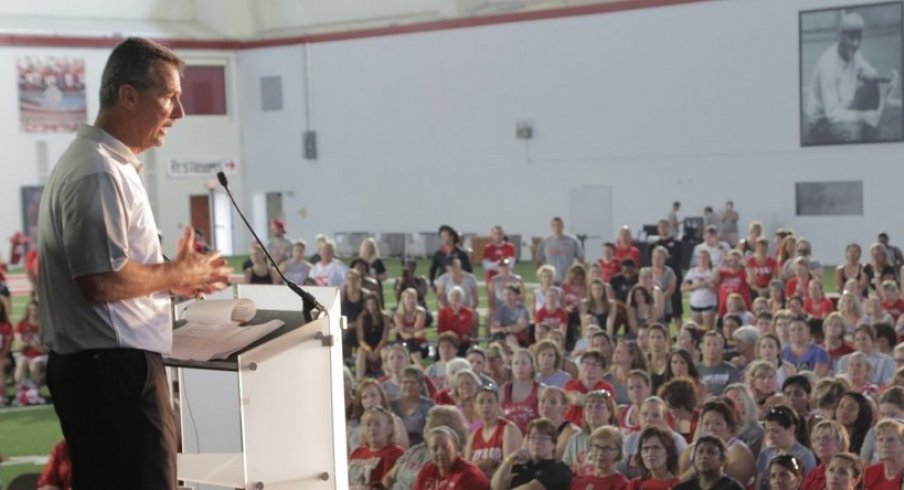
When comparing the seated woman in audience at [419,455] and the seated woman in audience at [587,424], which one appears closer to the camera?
the seated woman in audience at [587,424]

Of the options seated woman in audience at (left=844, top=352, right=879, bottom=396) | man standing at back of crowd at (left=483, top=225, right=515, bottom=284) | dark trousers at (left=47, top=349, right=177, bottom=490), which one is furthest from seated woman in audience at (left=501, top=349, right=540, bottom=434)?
man standing at back of crowd at (left=483, top=225, right=515, bottom=284)

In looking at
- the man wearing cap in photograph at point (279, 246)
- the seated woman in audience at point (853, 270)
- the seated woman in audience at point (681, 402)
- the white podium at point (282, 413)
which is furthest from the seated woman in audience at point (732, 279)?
the white podium at point (282, 413)

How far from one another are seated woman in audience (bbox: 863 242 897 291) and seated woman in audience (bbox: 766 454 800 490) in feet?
26.7

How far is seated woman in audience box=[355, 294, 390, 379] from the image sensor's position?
1383cm

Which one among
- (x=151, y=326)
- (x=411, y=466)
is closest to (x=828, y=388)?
(x=411, y=466)

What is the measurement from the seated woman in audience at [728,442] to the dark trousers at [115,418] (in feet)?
15.1

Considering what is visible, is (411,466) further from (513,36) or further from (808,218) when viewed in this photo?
(513,36)

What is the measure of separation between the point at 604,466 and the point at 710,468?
0.63m

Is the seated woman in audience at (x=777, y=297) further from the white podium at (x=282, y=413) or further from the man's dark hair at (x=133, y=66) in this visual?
the man's dark hair at (x=133, y=66)

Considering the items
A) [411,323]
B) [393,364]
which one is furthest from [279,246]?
[393,364]

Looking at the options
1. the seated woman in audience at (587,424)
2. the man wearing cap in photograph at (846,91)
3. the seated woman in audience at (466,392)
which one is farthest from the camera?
the man wearing cap in photograph at (846,91)

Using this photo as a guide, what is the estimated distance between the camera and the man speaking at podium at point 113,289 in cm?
271

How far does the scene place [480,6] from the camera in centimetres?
3372

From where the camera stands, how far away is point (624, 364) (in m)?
10.0
